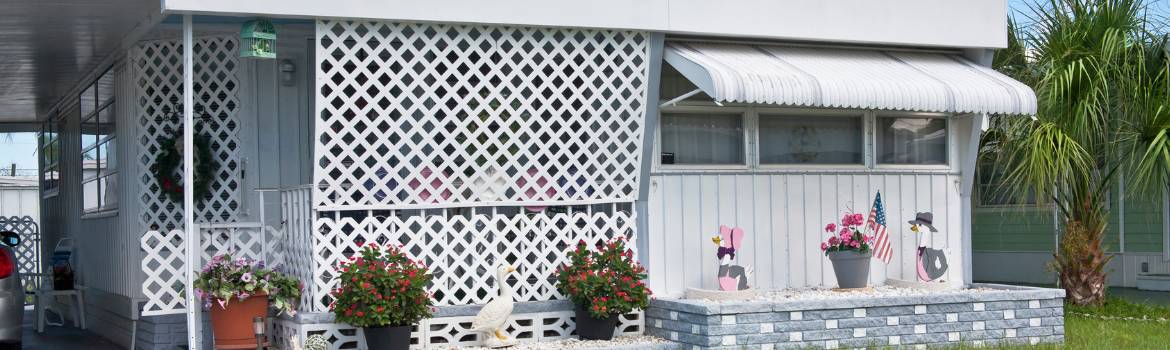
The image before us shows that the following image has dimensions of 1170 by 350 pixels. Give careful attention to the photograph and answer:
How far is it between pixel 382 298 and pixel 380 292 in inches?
2.3

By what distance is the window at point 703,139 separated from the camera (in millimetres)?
10195

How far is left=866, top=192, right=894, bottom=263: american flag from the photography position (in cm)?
1067

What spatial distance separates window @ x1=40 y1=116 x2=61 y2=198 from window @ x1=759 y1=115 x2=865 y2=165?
9207mm

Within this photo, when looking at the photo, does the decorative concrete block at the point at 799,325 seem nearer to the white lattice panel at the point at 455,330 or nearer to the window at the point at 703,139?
the white lattice panel at the point at 455,330

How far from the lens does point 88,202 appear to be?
13.1 meters

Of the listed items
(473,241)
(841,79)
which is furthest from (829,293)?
(473,241)

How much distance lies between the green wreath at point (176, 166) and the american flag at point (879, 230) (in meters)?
5.53

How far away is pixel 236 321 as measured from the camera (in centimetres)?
898

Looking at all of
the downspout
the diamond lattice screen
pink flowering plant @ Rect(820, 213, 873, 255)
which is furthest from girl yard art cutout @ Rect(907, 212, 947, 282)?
the diamond lattice screen

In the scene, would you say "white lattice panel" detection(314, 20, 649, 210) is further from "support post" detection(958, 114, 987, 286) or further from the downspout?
"support post" detection(958, 114, 987, 286)

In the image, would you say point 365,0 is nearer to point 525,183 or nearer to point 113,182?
point 525,183

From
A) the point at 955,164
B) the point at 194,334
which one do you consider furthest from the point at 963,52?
the point at 194,334

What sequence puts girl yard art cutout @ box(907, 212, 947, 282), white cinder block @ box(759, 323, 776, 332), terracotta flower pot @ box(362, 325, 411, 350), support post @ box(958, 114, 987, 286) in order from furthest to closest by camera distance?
support post @ box(958, 114, 987, 286)
girl yard art cutout @ box(907, 212, 947, 282)
white cinder block @ box(759, 323, 776, 332)
terracotta flower pot @ box(362, 325, 411, 350)

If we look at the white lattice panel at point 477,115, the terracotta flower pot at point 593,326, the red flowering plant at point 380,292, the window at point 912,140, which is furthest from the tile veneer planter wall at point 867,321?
the red flowering plant at point 380,292
